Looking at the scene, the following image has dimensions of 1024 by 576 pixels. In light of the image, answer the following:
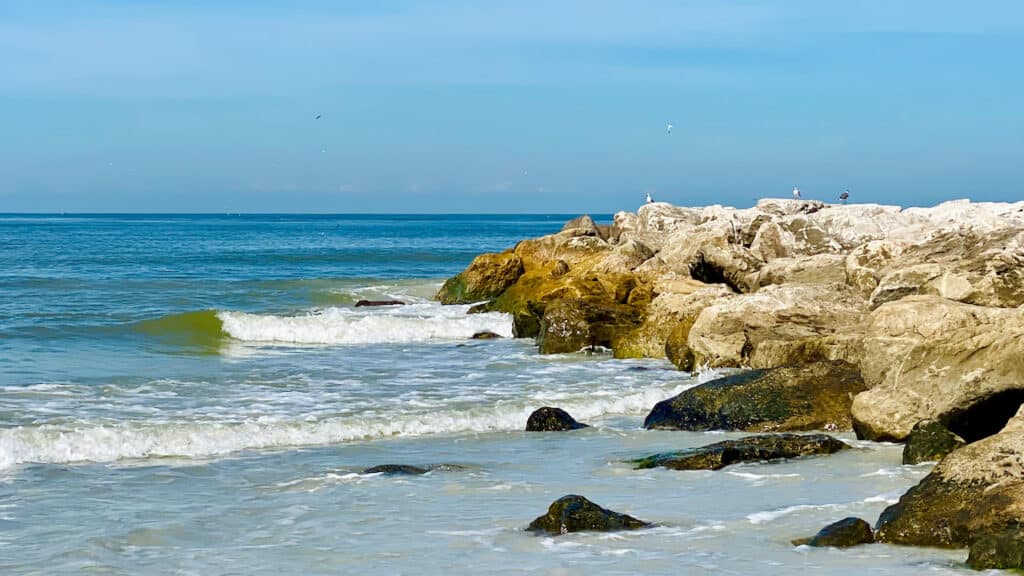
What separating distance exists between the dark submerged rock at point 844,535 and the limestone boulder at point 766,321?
7.34 m

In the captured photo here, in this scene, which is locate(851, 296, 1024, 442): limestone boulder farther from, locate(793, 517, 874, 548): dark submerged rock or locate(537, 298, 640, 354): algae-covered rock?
locate(537, 298, 640, 354): algae-covered rock

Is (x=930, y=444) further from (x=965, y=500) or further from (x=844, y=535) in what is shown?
(x=844, y=535)

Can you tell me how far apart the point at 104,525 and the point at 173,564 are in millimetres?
1379

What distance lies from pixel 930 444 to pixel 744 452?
1541 mm

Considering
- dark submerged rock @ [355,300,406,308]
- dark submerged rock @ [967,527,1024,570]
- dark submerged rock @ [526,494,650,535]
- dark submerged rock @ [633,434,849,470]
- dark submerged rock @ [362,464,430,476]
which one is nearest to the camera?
dark submerged rock @ [967,527,1024,570]

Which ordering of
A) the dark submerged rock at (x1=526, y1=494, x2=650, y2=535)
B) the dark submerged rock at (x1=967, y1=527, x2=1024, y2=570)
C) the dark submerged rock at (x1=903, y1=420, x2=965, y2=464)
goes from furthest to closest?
the dark submerged rock at (x1=903, y1=420, x2=965, y2=464), the dark submerged rock at (x1=526, y1=494, x2=650, y2=535), the dark submerged rock at (x1=967, y1=527, x2=1024, y2=570)

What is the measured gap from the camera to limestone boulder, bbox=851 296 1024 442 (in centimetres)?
982

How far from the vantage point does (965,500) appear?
7422mm

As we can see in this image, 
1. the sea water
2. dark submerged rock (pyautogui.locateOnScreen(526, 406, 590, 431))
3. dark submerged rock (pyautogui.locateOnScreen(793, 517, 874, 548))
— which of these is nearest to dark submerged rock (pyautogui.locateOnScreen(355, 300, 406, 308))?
the sea water

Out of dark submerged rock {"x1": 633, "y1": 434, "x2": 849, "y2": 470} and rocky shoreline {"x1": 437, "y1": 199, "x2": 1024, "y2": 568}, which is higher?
rocky shoreline {"x1": 437, "y1": 199, "x2": 1024, "y2": 568}


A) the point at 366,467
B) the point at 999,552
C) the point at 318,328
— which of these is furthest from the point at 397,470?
the point at 318,328

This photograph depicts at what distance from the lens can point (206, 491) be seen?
10031mm

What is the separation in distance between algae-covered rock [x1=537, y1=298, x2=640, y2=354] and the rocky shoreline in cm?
3

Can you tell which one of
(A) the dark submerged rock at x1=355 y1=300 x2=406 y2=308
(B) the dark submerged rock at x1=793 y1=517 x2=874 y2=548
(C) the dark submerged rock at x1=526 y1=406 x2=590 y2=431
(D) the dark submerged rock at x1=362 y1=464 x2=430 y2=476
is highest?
(B) the dark submerged rock at x1=793 y1=517 x2=874 y2=548
